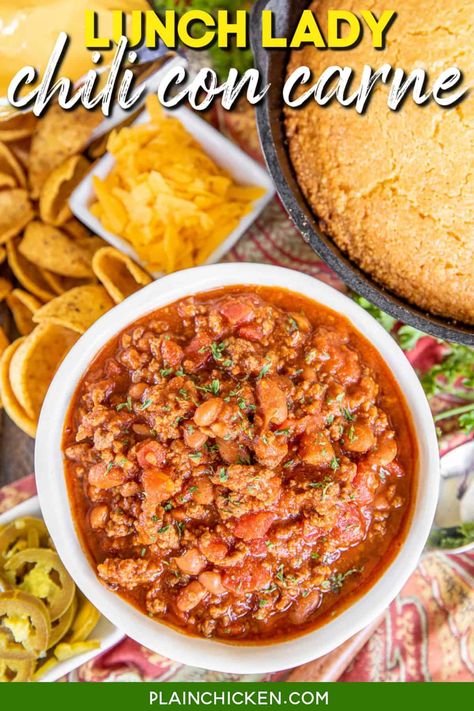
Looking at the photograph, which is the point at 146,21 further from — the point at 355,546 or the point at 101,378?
the point at 355,546

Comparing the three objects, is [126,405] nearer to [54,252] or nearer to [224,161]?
[54,252]

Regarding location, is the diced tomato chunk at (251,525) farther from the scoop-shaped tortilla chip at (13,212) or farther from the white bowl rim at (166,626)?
the scoop-shaped tortilla chip at (13,212)

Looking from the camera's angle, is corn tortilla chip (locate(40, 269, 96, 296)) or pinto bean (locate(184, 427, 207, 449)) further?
corn tortilla chip (locate(40, 269, 96, 296))

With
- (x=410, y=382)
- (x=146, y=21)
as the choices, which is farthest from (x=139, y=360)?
(x=146, y=21)

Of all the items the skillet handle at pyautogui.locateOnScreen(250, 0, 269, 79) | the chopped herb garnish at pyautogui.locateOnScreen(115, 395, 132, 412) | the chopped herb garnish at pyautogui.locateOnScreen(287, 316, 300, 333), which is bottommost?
the chopped herb garnish at pyautogui.locateOnScreen(115, 395, 132, 412)

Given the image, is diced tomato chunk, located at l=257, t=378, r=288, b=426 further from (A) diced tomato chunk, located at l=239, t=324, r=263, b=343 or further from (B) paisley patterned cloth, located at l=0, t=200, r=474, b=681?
(B) paisley patterned cloth, located at l=0, t=200, r=474, b=681
